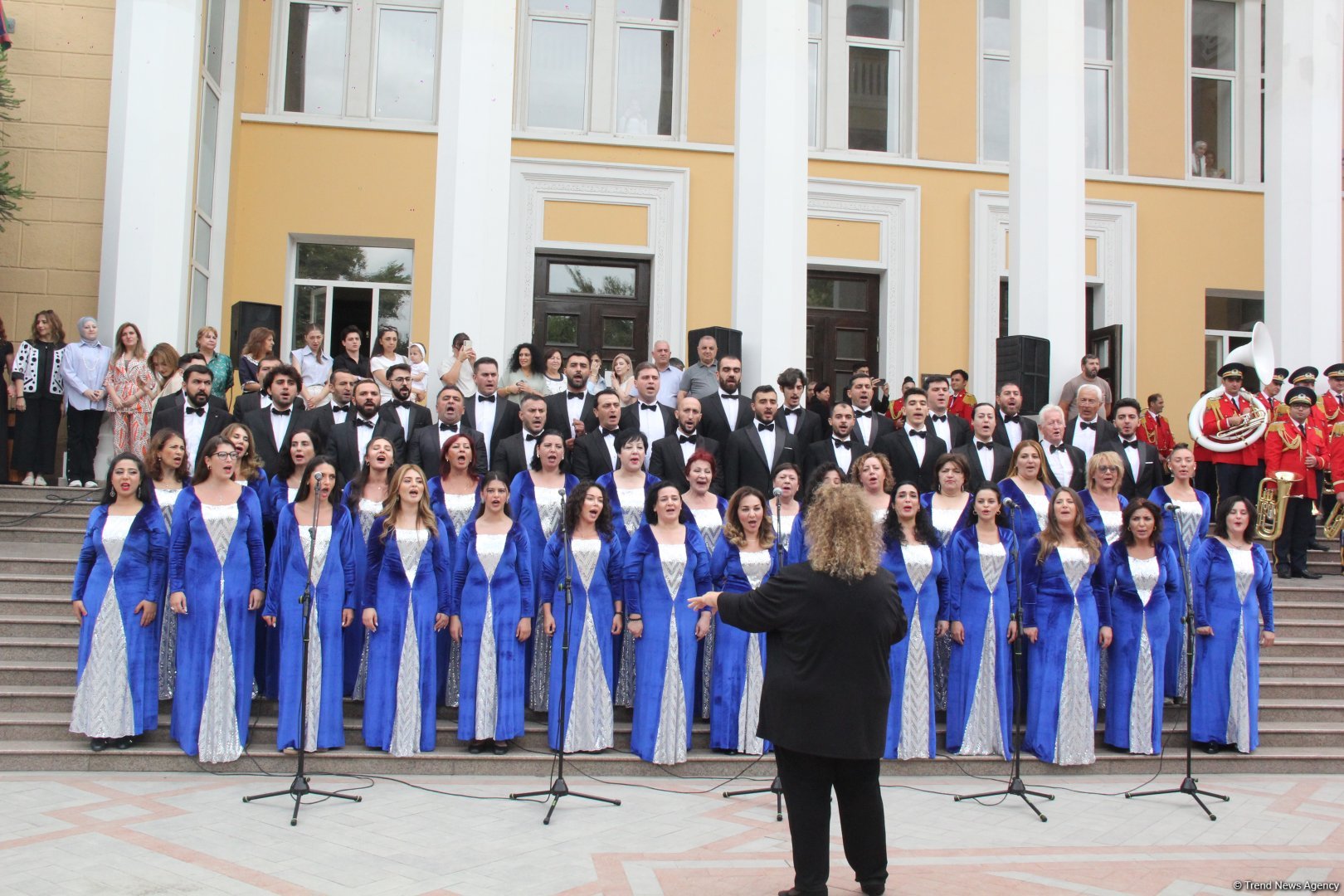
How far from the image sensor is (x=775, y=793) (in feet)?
22.1

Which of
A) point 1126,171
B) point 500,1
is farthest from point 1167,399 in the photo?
point 500,1

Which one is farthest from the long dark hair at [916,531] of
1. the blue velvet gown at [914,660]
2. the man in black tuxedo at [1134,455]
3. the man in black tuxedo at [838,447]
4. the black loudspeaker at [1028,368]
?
the black loudspeaker at [1028,368]

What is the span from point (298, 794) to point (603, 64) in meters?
11.8

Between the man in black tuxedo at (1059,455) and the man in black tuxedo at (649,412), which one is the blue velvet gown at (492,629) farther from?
the man in black tuxedo at (1059,455)

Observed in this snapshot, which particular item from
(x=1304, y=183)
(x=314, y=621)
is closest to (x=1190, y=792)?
(x=314, y=621)

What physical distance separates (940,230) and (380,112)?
7721 millimetres

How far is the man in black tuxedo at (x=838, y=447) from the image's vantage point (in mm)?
8867

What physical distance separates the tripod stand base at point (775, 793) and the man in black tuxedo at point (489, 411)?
3.53 meters

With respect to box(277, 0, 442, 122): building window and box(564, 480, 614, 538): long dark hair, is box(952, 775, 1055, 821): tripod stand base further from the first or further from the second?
box(277, 0, 442, 122): building window

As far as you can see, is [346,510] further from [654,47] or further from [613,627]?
[654,47]

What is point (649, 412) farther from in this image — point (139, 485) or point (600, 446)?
point (139, 485)

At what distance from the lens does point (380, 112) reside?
50.3 ft

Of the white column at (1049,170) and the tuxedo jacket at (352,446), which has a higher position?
the white column at (1049,170)

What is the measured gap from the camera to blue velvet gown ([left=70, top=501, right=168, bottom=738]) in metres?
7.05
